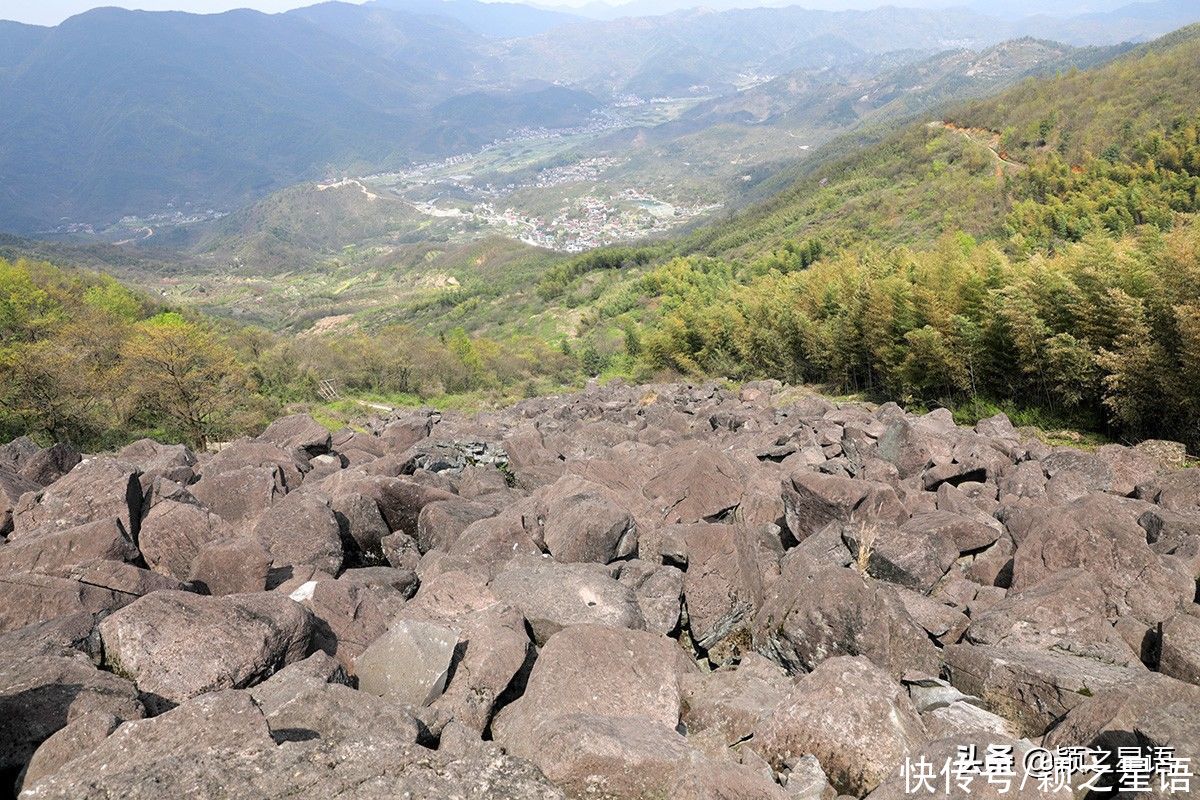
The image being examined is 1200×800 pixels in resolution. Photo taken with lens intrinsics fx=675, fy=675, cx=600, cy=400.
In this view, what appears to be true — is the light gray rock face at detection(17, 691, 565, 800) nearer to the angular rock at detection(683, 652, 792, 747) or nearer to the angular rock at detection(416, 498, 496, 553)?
the angular rock at detection(683, 652, 792, 747)

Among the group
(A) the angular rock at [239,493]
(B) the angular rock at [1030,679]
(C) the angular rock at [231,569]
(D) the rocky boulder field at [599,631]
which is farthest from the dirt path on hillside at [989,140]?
(C) the angular rock at [231,569]

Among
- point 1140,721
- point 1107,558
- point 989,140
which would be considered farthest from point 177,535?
point 989,140

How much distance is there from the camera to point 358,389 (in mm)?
49375

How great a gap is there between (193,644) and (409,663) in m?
1.74

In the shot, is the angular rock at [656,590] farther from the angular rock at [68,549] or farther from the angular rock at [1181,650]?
the angular rock at [68,549]

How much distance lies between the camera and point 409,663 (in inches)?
216

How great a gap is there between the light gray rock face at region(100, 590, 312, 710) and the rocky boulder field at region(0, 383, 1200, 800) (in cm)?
2

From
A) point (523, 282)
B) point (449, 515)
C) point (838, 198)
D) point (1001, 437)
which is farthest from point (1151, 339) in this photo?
point (523, 282)

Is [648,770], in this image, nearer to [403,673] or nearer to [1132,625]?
[403,673]

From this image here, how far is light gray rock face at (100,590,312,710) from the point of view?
530 cm

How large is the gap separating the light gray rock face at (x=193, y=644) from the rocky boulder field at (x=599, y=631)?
2cm

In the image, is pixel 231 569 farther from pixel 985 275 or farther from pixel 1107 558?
pixel 985 275

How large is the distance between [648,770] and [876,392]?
2740cm

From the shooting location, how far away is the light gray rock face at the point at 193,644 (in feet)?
17.4
